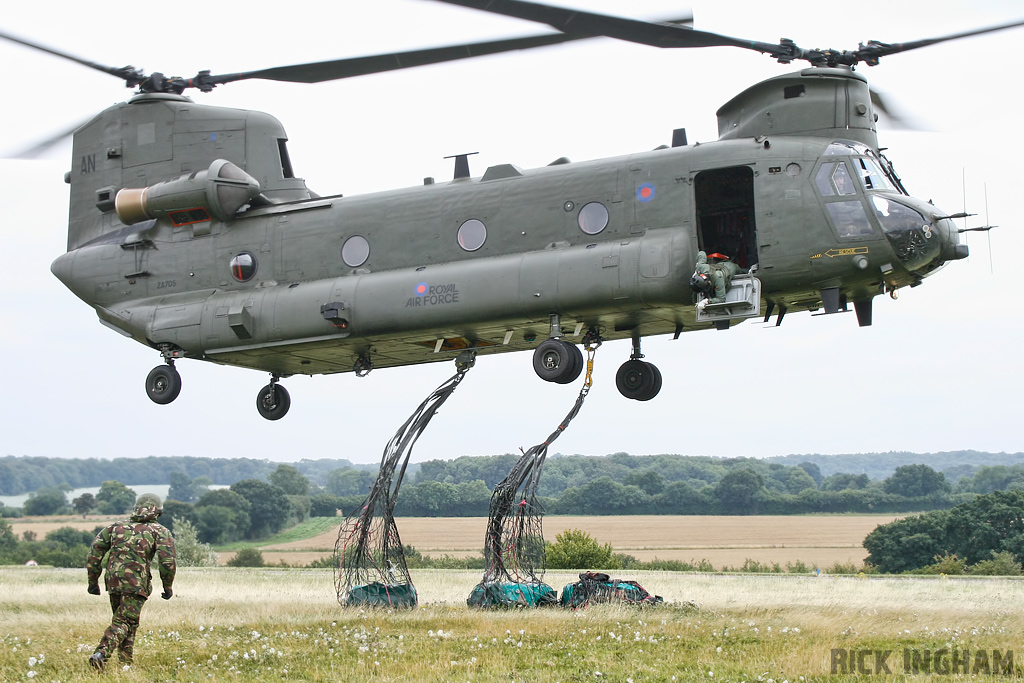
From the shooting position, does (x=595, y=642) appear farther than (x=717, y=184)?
No

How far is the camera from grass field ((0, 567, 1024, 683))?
41.8ft

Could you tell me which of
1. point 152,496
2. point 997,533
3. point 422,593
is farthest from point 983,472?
point 152,496

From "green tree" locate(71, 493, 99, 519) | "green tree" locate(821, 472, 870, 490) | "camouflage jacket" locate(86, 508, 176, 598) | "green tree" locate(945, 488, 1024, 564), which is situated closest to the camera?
"camouflage jacket" locate(86, 508, 176, 598)

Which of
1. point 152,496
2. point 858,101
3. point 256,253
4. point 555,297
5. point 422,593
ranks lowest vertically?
point 422,593

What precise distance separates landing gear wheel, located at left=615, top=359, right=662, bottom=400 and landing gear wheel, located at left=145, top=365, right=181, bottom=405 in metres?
7.91

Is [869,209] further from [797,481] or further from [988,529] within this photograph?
[797,481]

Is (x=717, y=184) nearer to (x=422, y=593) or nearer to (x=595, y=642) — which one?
(x=595, y=642)

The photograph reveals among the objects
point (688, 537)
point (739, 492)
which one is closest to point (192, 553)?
point (688, 537)

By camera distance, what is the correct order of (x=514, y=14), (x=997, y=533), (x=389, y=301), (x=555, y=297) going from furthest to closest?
1. (x=997, y=533)
2. (x=389, y=301)
3. (x=555, y=297)
4. (x=514, y=14)

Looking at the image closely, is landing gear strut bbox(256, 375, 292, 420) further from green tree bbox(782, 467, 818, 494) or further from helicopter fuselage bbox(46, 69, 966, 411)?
green tree bbox(782, 467, 818, 494)

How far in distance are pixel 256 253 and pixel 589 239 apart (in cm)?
612

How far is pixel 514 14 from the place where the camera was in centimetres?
1439

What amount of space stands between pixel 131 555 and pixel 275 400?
8.55 m

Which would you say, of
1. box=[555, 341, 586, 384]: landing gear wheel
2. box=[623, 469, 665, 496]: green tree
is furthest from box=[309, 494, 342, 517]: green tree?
box=[555, 341, 586, 384]: landing gear wheel
